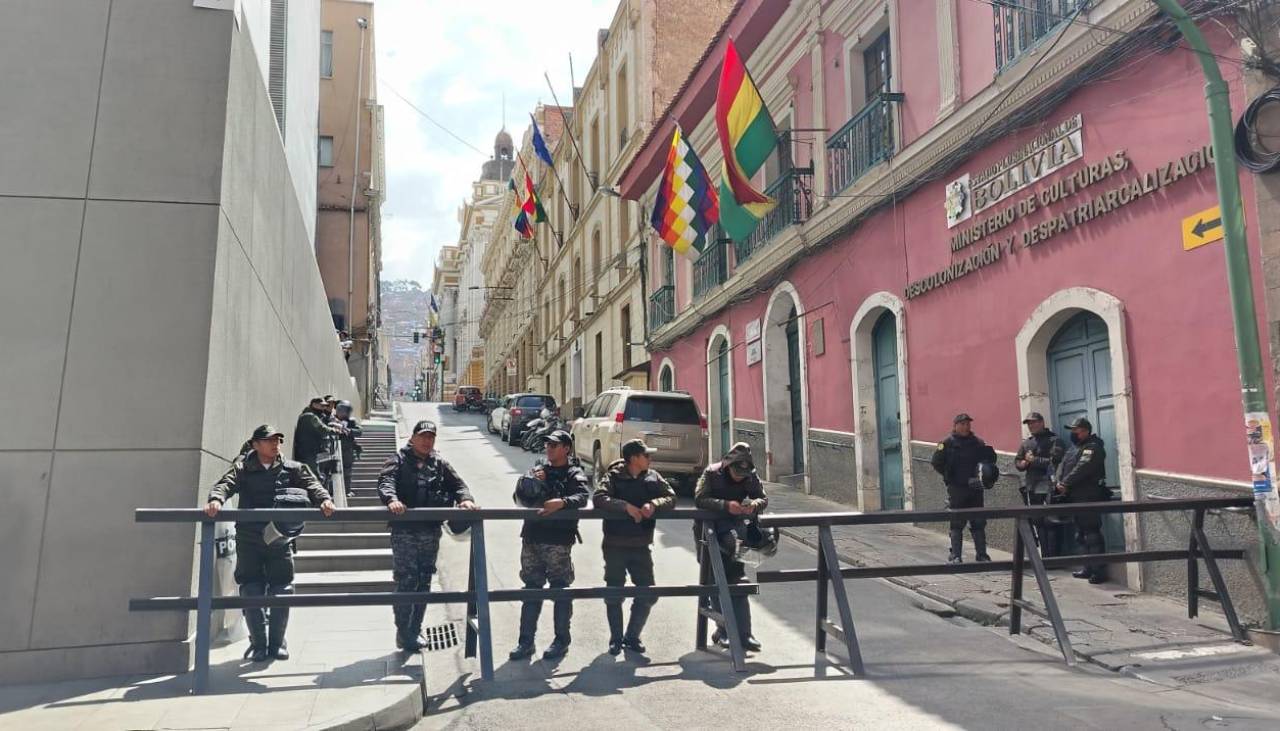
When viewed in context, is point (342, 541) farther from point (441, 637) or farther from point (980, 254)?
point (980, 254)

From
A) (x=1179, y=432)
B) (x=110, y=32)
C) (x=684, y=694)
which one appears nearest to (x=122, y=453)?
(x=110, y=32)

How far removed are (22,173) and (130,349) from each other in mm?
1422

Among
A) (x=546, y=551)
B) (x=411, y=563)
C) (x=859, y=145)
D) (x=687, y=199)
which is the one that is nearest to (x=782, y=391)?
(x=687, y=199)

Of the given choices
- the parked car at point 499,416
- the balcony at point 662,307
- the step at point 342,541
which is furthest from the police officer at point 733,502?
the parked car at point 499,416

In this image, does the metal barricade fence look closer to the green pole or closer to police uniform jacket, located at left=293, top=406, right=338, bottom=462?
the green pole

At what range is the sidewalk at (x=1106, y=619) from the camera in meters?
6.38

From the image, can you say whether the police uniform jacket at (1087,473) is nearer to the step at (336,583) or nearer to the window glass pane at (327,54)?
the step at (336,583)

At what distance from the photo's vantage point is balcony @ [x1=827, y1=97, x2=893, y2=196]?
13.5m

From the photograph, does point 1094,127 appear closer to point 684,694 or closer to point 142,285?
point 684,694

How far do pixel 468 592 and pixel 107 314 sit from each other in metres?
3.11

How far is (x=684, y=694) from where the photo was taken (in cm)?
574

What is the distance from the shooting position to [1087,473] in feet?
28.8

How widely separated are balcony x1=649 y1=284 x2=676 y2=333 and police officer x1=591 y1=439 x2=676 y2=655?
1745 cm

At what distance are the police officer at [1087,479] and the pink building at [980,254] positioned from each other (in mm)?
238
